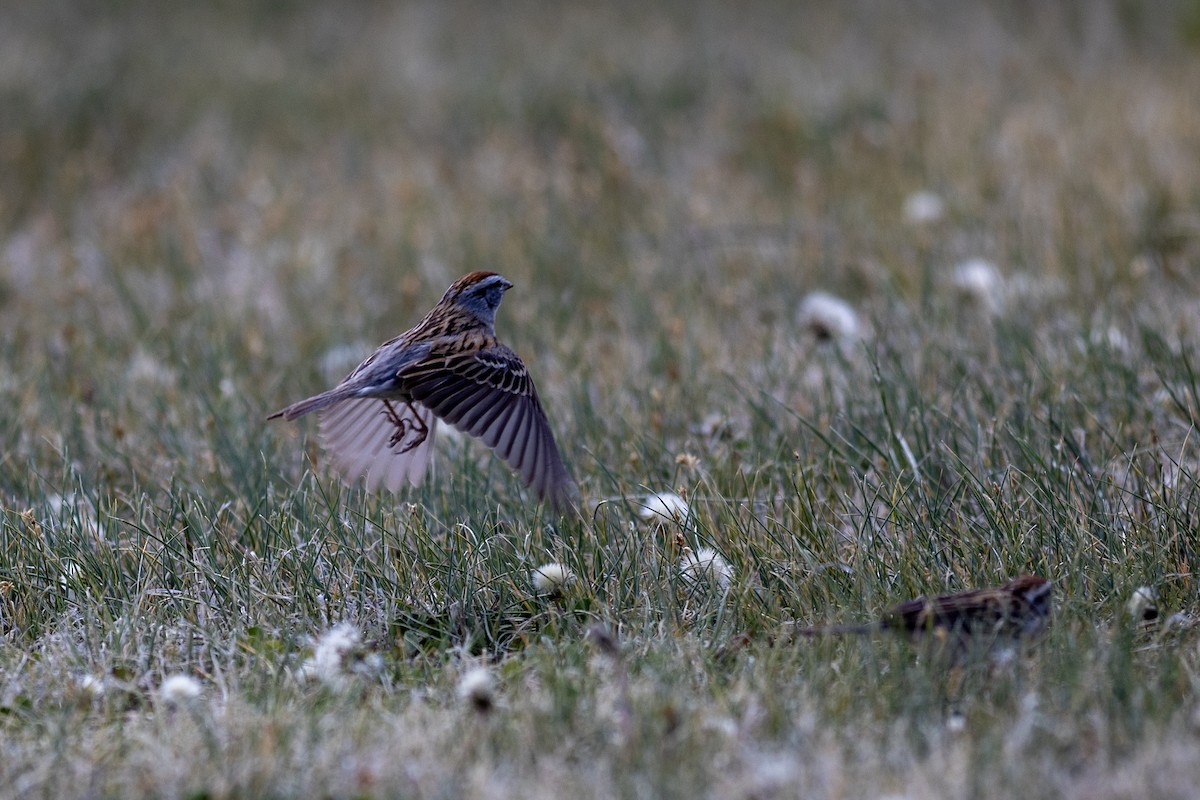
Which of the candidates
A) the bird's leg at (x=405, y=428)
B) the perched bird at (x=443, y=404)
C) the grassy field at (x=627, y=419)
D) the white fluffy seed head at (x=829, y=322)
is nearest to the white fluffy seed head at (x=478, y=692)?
the grassy field at (x=627, y=419)

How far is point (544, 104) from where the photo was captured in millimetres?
10188

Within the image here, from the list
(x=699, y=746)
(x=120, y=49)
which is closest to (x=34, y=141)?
(x=120, y=49)

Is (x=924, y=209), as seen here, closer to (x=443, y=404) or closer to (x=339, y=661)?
(x=443, y=404)

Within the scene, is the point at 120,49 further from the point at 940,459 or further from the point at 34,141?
the point at 940,459

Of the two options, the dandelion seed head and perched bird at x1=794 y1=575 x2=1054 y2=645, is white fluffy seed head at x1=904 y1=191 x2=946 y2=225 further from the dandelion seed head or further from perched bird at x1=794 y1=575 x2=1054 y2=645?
the dandelion seed head

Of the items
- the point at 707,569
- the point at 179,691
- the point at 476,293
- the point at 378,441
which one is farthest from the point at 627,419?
the point at 179,691

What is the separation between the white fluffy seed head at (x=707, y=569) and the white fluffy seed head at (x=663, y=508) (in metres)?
0.16

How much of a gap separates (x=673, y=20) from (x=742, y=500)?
370 inches

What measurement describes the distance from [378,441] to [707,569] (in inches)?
56.3

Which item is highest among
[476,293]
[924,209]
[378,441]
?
[476,293]

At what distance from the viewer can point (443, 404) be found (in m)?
4.45

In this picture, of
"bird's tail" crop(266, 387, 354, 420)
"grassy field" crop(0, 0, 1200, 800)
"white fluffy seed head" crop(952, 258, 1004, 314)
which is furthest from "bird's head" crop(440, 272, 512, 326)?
"white fluffy seed head" crop(952, 258, 1004, 314)

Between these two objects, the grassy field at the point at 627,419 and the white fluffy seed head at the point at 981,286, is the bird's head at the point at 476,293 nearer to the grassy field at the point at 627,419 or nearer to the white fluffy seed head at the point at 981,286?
the grassy field at the point at 627,419

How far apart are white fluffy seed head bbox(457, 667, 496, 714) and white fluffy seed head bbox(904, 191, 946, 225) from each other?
4.99 m
